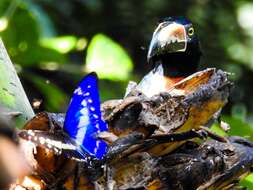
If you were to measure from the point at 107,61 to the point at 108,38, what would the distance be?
432 millimetres

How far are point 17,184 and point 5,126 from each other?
233 mm

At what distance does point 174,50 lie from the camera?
961 mm

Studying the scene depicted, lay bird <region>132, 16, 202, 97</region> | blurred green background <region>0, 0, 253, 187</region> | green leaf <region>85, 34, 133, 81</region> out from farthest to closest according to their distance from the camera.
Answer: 1. green leaf <region>85, 34, 133, 81</region>
2. blurred green background <region>0, 0, 253, 187</region>
3. bird <region>132, 16, 202, 97</region>

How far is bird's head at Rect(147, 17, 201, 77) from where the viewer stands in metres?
0.95

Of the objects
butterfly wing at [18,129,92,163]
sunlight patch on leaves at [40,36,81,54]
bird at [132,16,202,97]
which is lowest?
butterfly wing at [18,129,92,163]

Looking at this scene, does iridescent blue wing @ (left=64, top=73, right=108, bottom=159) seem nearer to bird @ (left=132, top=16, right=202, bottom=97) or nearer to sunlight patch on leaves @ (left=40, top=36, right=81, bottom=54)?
bird @ (left=132, top=16, right=202, bottom=97)

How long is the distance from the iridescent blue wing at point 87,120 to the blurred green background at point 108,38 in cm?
100

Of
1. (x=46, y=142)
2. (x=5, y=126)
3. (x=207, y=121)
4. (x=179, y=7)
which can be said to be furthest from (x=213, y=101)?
(x=179, y=7)

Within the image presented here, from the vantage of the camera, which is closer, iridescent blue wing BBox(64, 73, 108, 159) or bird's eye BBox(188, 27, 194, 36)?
iridescent blue wing BBox(64, 73, 108, 159)

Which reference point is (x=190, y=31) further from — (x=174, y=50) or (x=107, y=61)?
(x=107, y=61)

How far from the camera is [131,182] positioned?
75 centimetres

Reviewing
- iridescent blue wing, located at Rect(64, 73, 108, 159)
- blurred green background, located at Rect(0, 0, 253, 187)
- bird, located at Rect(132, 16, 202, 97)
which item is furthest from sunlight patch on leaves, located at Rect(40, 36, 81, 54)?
iridescent blue wing, located at Rect(64, 73, 108, 159)

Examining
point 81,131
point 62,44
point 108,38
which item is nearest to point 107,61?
point 62,44

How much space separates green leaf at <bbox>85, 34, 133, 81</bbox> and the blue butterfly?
1137 mm
